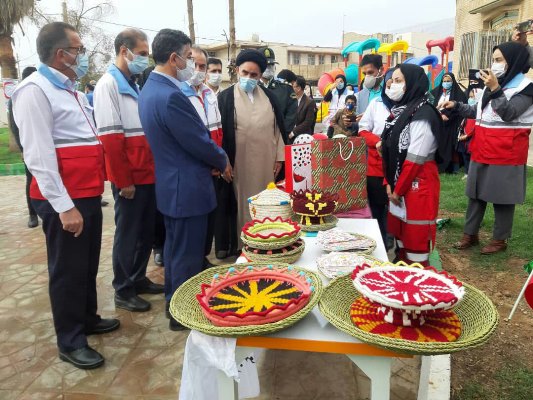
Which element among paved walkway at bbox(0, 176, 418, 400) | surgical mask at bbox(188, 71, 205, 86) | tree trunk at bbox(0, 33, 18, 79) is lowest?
paved walkway at bbox(0, 176, 418, 400)

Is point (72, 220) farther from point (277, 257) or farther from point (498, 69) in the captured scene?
point (498, 69)

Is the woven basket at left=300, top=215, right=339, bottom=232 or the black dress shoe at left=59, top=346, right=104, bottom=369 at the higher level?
the woven basket at left=300, top=215, right=339, bottom=232

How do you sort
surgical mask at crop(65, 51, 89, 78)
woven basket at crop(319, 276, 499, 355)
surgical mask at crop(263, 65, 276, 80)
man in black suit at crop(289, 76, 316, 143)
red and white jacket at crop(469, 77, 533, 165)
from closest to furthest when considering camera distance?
woven basket at crop(319, 276, 499, 355) < surgical mask at crop(65, 51, 89, 78) < red and white jacket at crop(469, 77, 533, 165) < surgical mask at crop(263, 65, 276, 80) < man in black suit at crop(289, 76, 316, 143)

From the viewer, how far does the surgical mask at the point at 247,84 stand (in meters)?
3.51

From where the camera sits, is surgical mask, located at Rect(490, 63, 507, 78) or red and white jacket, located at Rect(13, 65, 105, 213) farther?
surgical mask, located at Rect(490, 63, 507, 78)

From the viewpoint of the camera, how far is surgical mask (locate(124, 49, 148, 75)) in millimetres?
2955

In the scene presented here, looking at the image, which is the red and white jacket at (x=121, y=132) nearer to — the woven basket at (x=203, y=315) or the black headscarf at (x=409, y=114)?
the woven basket at (x=203, y=315)

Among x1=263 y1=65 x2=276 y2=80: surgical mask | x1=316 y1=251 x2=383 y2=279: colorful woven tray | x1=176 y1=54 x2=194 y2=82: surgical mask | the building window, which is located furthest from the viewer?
the building window

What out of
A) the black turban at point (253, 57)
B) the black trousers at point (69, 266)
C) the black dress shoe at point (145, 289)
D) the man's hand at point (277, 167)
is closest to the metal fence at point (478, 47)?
the man's hand at point (277, 167)

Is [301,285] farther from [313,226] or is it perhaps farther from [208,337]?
[313,226]

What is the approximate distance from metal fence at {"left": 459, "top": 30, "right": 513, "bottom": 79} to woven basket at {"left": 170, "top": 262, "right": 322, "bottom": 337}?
11.7m

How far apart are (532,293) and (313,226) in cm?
110

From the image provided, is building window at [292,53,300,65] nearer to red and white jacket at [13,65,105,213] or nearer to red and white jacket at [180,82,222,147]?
red and white jacket at [180,82,222,147]

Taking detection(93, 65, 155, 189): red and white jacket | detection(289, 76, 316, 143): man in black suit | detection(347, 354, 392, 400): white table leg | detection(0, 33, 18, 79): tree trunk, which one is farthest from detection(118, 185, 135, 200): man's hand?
detection(0, 33, 18, 79): tree trunk
